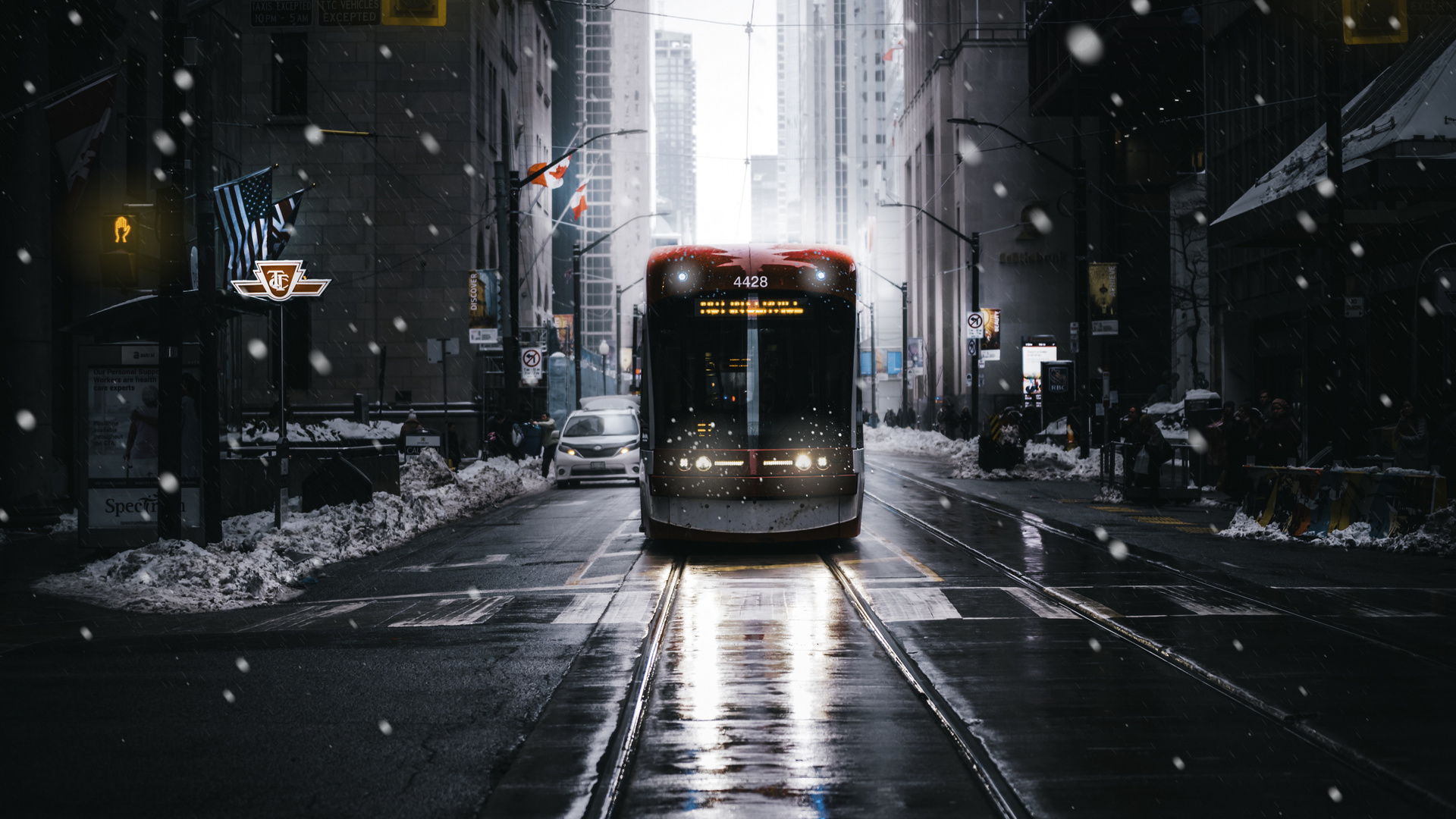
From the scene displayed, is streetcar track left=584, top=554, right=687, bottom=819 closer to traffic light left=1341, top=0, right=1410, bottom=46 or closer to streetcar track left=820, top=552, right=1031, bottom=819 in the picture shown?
streetcar track left=820, top=552, right=1031, bottom=819

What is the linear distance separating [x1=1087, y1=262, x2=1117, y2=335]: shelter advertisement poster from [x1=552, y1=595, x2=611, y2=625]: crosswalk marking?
20.7 meters

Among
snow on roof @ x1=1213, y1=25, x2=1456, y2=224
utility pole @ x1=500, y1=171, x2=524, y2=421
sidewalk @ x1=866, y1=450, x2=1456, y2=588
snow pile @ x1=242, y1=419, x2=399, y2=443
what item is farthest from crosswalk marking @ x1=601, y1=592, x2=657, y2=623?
utility pole @ x1=500, y1=171, x2=524, y2=421

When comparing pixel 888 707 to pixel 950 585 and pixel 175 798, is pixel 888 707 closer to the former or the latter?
pixel 175 798

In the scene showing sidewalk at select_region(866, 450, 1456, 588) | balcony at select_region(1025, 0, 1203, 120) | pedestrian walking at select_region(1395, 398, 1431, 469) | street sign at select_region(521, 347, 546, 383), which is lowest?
sidewalk at select_region(866, 450, 1456, 588)

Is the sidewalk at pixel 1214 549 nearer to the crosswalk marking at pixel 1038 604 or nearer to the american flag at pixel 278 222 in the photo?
the crosswalk marking at pixel 1038 604

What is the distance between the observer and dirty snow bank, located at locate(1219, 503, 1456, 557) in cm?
1491

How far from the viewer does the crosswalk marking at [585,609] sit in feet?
35.1

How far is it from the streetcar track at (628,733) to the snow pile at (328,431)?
21070 millimetres

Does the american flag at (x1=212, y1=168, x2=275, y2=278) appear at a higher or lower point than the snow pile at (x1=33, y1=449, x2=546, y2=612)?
higher

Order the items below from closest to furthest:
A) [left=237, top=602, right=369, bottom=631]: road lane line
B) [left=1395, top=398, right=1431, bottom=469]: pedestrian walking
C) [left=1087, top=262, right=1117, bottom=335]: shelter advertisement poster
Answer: [left=237, top=602, right=369, bottom=631]: road lane line < [left=1395, top=398, right=1431, bottom=469]: pedestrian walking < [left=1087, top=262, right=1117, bottom=335]: shelter advertisement poster

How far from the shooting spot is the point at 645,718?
7.02m

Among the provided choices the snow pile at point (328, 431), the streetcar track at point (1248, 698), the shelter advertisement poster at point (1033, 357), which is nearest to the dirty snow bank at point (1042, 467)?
the snow pile at point (328, 431)

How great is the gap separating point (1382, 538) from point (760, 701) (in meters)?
11.4

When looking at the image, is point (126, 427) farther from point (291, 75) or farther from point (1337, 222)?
point (291, 75)
